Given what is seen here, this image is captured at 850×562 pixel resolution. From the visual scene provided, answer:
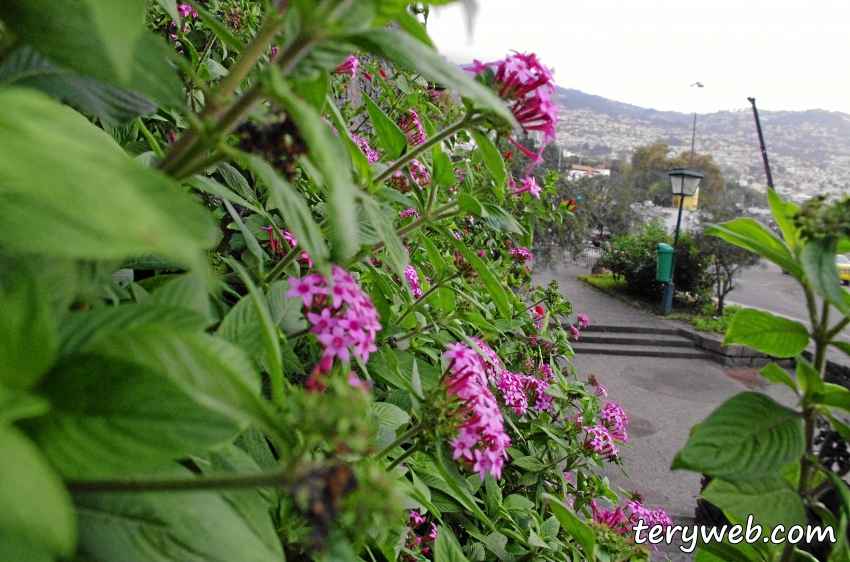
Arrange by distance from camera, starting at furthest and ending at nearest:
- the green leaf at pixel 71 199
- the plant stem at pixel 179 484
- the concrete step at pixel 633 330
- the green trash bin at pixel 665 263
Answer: the green trash bin at pixel 665 263 → the concrete step at pixel 633 330 → the plant stem at pixel 179 484 → the green leaf at pixel 71 199

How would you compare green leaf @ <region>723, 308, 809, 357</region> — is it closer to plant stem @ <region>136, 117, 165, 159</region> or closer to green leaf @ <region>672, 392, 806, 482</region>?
green leaf @ <region>672, 392, 806, 482</region>

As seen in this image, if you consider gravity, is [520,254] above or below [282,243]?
below

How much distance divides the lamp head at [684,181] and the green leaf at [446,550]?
11.6 metres

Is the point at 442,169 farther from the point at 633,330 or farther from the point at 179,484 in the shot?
the point at 633,330

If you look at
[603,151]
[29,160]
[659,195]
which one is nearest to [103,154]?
[29,160]

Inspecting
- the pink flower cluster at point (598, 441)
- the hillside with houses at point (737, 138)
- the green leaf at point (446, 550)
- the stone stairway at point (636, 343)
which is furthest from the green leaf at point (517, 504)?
the stone stairway at point (636, 343)

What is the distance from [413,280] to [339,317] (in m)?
0.77

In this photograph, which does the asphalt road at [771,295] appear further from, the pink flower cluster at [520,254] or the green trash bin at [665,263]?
the pink flower cluster at [520,254]

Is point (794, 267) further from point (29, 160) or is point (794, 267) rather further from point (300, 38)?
point (29, 160)

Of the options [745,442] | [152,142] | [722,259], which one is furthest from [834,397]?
[722,259]

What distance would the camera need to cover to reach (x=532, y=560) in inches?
50.8

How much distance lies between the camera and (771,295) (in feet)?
56.5

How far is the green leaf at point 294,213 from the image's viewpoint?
1.24ft

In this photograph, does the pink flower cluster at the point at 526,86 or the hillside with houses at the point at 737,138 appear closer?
the pink flower cluster at the point at 526,86
